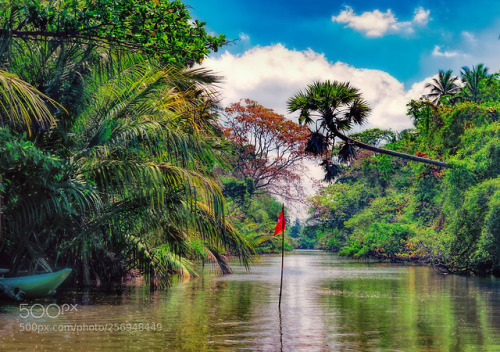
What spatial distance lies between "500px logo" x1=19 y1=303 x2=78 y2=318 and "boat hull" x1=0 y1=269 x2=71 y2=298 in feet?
1.44

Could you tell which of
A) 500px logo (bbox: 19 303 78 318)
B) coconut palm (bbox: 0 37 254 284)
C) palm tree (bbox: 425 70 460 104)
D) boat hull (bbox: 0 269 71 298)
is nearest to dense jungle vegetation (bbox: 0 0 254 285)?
coconut palm (bbox: 0 37 254 284)

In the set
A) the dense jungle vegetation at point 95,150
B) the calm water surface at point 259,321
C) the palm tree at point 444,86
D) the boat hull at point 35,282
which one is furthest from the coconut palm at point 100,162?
the palm tree at point 444,86

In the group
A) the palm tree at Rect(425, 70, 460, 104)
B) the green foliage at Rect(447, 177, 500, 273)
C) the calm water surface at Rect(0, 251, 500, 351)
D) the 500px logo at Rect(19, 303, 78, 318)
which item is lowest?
the calm water surface at Rect(0, 251, 500, 351)

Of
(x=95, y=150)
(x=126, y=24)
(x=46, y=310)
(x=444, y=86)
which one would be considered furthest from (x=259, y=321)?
(x=444, y=86)

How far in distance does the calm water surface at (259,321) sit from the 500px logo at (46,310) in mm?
27

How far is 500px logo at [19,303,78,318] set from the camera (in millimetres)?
13159

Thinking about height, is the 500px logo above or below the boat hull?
below

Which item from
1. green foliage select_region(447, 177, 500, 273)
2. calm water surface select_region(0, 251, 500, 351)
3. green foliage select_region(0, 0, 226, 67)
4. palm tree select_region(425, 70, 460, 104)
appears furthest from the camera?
palm tree select_region(425, 70, 460, 104)

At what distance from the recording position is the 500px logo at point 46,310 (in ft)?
43.2

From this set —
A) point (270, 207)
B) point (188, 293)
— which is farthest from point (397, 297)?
point (270, 207)

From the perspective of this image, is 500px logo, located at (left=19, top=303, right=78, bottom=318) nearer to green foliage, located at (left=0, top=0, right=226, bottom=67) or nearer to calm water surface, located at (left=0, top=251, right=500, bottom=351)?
calm water surface, located at (left=0, top=251, right=500, bottom=351)

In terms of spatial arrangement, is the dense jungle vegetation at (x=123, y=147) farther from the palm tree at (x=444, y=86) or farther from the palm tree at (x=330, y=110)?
the palm tree at (x=444, y=86)

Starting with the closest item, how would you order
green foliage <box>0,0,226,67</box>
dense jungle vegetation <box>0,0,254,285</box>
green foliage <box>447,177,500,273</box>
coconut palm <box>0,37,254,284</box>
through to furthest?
green foliage <box>0,0,226,67</box>, dense jungle vegetation <box>0,0,254,285</box>, coconut palm <box>0,37,254,284</box>, green foliage <box>447,177,500,273</box>

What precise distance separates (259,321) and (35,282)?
578 cm
